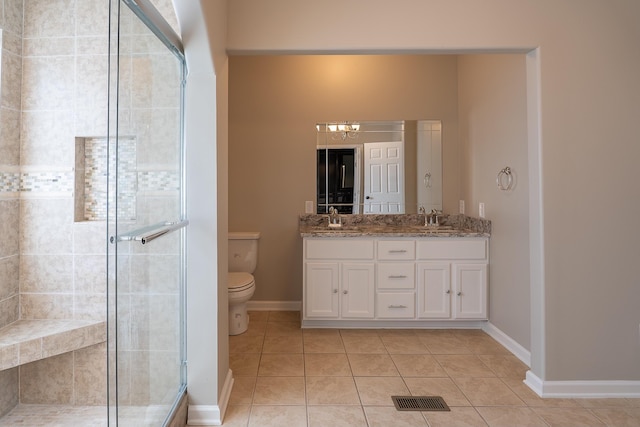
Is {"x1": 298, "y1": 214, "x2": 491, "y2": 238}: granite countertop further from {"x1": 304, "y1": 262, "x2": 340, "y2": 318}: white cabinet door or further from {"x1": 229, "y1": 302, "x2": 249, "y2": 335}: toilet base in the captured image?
{"x1": 229, "y1": 302, "x2": 249, "y2": 335}: toilet base

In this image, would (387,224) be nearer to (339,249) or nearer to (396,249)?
(396,249)

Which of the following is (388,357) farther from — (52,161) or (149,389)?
(52,161)

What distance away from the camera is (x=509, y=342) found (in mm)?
2699

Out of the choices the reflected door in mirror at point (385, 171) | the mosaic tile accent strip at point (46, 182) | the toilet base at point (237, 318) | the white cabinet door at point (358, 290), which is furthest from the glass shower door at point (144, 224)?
the reflected door in mirror at point (385, 171)

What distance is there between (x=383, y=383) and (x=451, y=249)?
1.31m

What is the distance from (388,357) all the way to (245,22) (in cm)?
235

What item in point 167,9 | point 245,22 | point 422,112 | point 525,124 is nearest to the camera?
point 167,9

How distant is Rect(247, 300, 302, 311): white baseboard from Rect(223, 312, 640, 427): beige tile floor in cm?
54

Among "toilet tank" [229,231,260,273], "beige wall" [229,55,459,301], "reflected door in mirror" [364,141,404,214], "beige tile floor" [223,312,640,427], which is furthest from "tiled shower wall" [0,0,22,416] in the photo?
"reflected door in mirror" [364,141,404,214]

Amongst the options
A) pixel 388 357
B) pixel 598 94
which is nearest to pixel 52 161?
pixel 388 357

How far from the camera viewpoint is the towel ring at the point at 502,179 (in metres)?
2.64

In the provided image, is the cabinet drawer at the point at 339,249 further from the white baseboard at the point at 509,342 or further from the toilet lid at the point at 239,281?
the white baseboard at the point at 509,342

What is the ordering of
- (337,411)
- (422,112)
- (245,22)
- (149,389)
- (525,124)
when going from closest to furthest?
1. (149,389)
2. (337,411)
3. (245,22)
4. (525,124)
5. (422,112)

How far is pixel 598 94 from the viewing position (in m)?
2.06
